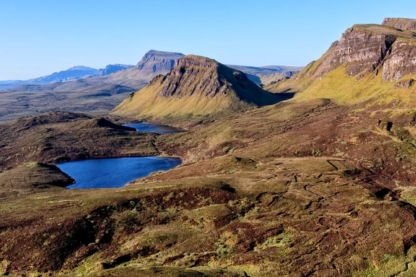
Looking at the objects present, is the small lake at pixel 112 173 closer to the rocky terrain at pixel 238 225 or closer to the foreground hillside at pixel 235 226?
the foreground hillside at pixel 235 226

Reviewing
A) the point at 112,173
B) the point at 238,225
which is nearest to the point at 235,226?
the point at 238,225

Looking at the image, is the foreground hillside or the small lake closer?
the foreground hillside

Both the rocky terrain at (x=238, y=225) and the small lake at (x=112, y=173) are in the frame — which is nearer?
the rocky terrain at (x=238, y=225)

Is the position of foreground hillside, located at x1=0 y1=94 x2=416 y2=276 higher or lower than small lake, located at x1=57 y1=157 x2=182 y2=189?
higher

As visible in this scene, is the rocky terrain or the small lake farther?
the small lake

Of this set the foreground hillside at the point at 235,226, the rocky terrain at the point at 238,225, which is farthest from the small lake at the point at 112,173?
the rocky terrain at the point at 238,225

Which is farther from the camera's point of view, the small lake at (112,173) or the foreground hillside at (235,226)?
the small lake at (112,173)

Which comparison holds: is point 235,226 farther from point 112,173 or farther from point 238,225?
point 112,173

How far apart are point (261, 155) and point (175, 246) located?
88813mm

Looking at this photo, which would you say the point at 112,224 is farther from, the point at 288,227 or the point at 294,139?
the point at 294,139

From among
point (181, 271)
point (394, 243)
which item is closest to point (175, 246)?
point (181, 271)

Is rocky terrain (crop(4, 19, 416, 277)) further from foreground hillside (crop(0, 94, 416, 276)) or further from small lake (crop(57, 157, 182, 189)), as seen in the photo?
small lake (crop(57, 157, 182, 189))

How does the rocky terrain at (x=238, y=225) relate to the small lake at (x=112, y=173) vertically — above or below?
above

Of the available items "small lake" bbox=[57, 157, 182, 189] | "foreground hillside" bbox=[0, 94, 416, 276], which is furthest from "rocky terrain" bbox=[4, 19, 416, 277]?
"small lake" bbox=[57, 157, 182, 189]
